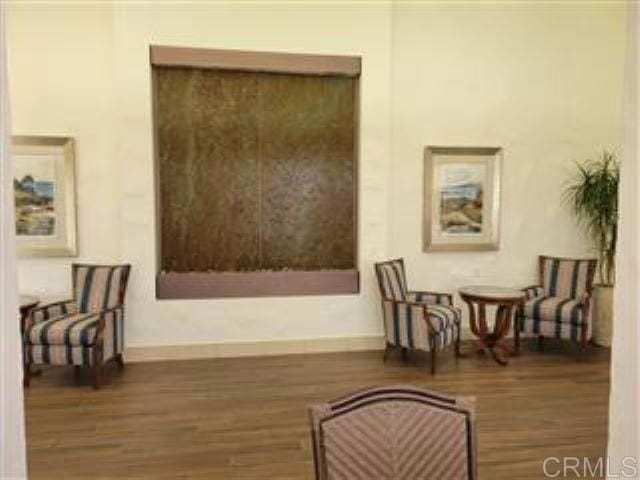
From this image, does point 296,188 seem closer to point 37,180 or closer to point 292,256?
point 292,256

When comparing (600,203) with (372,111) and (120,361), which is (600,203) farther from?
(120,361)

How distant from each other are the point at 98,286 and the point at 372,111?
317cm

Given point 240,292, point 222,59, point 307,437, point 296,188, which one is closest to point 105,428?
point 307,437

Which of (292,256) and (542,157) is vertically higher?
(542,157)

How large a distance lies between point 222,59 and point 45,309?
2832 mm

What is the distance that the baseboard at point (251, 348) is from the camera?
5.27 m

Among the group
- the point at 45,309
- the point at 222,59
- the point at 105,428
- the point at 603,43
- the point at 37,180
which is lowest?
the point at 105,428

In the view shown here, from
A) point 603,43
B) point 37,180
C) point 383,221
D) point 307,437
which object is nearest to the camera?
point 307,437

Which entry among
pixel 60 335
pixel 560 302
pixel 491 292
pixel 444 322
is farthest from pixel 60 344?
pixel 560 302

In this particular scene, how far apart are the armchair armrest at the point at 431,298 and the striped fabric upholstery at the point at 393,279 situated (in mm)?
118

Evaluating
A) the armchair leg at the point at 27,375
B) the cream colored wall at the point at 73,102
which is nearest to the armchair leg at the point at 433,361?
the cream colored wall at the point at 73,102

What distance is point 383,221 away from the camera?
18.4ft

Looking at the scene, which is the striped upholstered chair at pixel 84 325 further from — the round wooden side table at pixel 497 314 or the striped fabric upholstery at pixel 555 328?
the striped fabric upholstery at pixel 555 328

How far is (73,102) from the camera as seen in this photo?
5168 mm
